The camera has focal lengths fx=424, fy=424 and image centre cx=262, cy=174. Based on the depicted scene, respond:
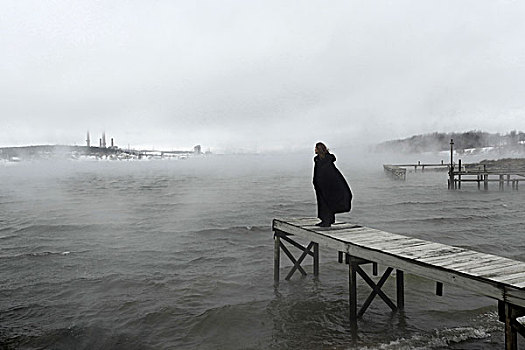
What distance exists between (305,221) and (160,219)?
1541cm

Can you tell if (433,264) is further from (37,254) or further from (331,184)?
(37,254)

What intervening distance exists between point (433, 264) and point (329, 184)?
281 centimetres

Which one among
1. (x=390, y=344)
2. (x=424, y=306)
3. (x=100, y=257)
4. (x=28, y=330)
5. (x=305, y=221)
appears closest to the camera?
(x=390, y=344)

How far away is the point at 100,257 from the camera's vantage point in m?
14.2

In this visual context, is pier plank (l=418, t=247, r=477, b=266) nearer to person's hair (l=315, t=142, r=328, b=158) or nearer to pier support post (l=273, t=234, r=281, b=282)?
person's hair (l=315, t=142, r=328, b=158)

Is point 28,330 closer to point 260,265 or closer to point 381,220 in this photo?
point 260,265

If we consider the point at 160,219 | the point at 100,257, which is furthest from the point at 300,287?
the point at 160,219

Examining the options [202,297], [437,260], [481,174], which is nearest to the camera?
[437,260]

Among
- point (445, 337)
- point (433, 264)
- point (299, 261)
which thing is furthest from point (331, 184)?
point (445, 337)

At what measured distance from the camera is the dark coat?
26.5 feet

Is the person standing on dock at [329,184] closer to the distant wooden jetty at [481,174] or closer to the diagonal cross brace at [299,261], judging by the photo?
the diagonal cross brace at [299,261]

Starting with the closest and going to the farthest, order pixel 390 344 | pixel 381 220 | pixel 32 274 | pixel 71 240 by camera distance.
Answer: pixel 390 344 < pixel 32 274 < pixel 71 240 < pixel 381 220

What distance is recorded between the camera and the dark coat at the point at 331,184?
809 cm

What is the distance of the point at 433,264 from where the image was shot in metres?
5.82
